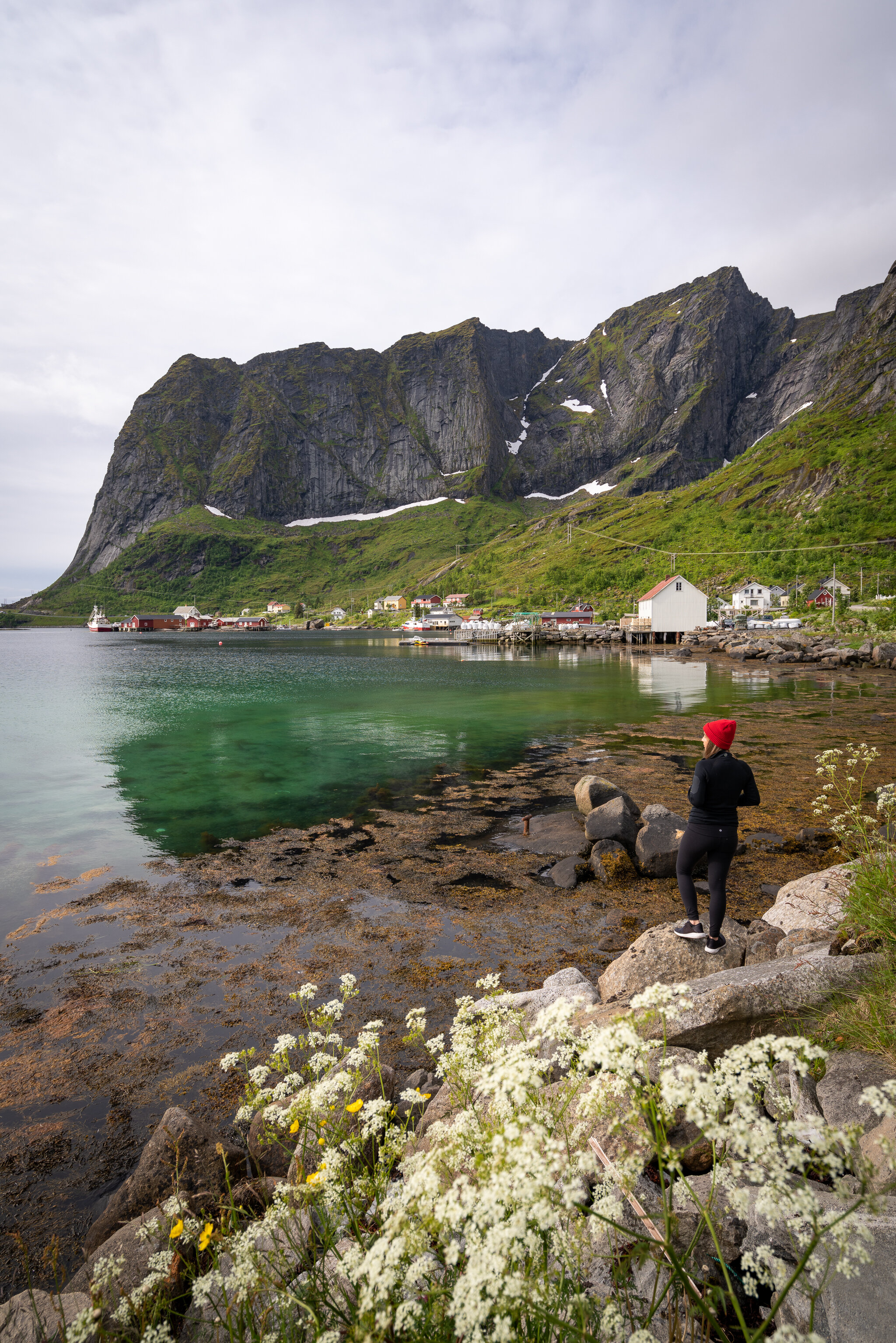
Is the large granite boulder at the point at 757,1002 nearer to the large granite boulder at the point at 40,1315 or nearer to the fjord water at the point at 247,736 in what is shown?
the large granite boulder at the point at 40,1315

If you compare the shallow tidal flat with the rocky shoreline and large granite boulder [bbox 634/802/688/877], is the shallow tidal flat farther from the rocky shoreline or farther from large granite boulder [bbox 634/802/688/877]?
the rocky shoreline

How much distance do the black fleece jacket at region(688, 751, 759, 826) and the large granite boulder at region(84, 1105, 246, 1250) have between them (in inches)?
259

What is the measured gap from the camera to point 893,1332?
8.88ft

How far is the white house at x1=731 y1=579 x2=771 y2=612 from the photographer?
393 ft

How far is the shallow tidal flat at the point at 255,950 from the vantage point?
282 inches

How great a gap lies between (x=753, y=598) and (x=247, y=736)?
11521 cm

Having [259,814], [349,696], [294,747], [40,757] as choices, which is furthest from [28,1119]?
[349,696]

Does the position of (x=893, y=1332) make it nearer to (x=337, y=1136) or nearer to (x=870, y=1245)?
(x=870, y=1245)

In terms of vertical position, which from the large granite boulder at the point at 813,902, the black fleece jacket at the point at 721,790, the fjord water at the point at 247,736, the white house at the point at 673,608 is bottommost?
the fjord water at the point at 247,736

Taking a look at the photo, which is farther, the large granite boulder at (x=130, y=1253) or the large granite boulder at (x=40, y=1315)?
the large granite boulder at (x=130, y=1253)

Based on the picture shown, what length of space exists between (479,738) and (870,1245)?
88.5 feet

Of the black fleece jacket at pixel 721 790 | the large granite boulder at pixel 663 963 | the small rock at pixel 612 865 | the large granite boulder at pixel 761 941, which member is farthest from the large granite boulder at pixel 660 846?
the black fleece jacket at pixel 721 790

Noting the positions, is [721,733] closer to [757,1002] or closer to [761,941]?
[761,941]

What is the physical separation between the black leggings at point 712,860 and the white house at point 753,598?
4905 inches
